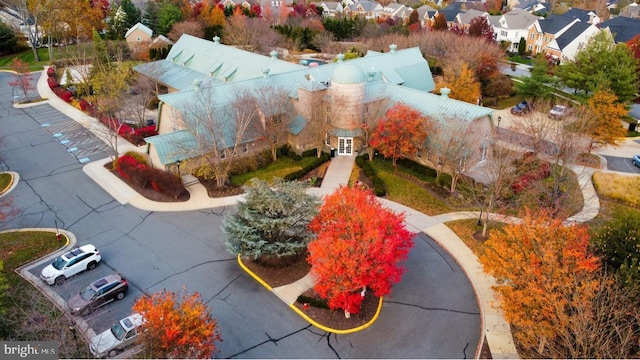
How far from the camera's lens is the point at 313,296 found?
82.0ft

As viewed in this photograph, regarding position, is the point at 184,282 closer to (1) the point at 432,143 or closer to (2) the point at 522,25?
(1) the point at 432,143

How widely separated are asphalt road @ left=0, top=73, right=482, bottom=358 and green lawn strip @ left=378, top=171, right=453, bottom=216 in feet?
12.9

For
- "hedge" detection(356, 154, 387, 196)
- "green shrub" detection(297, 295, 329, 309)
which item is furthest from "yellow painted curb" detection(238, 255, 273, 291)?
"hedge" detection(356, 154, 387, 196)

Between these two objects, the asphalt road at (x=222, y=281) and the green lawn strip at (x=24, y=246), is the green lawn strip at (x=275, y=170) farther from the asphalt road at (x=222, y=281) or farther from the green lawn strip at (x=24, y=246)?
the green lawn strip at (x=24, y=246)

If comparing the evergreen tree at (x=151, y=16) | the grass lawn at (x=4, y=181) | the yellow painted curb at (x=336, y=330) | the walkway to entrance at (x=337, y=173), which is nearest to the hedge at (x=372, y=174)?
the walkway to entrance at (x=337, y=173)

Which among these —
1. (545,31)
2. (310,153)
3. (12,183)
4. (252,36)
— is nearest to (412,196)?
(310,153)

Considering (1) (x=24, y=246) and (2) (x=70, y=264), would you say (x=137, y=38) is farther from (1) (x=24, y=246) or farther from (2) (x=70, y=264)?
(2) (x=70, y=264)

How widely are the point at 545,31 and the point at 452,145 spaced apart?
217ft

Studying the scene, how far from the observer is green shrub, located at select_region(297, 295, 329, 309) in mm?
24219

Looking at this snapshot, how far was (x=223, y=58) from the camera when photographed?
54.7 m

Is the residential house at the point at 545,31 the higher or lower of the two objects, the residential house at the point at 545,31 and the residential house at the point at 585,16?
the lower

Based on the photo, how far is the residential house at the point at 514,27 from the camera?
301ft

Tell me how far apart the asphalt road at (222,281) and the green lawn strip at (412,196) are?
3939 mm

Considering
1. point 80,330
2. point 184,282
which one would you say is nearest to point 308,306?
point 184,282
